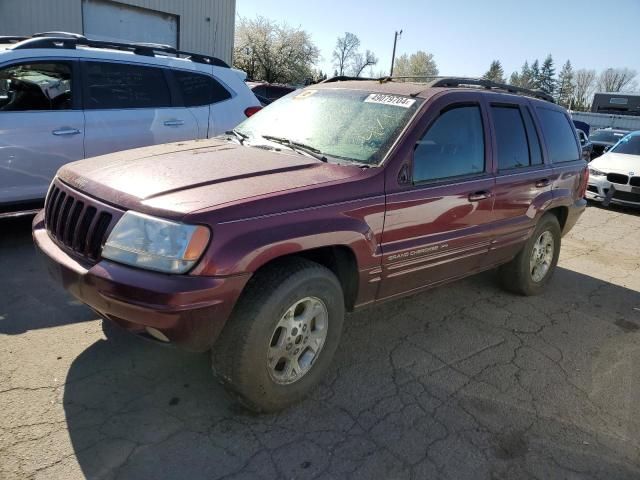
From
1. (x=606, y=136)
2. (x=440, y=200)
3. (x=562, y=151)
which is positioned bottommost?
(x=606, y=136)

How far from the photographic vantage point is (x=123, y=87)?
5.47m

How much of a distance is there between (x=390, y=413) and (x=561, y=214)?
10.7ft

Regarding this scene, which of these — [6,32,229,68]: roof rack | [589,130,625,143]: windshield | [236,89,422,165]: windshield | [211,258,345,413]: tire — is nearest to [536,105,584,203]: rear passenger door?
[236,89,422,165]: windshield

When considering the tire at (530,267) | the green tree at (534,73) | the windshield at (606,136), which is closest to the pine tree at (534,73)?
the green tree at (534,73)

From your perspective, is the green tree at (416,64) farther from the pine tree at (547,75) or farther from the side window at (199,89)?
the side window at (199,89)

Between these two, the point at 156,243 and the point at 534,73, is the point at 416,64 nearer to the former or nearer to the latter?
the point at 534,73

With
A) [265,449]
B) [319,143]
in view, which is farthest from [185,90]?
[265,449]

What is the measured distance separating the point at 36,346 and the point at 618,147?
1184 centimetres

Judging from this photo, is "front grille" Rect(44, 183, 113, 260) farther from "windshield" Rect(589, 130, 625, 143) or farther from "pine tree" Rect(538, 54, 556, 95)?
"pine tree" Rect(538, 54, 556, 95)

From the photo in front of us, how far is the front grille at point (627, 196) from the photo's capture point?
31.8ft

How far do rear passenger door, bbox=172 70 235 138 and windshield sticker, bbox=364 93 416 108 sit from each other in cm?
299

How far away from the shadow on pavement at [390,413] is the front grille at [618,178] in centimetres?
689

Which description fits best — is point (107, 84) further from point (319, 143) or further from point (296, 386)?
point (296, 386)

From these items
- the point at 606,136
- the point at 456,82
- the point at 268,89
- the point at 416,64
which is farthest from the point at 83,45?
the point at 416,64
